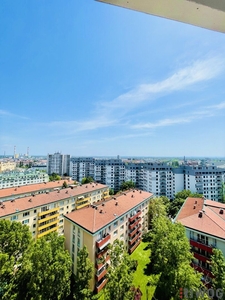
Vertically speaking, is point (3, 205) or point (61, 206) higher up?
point (3, 205)

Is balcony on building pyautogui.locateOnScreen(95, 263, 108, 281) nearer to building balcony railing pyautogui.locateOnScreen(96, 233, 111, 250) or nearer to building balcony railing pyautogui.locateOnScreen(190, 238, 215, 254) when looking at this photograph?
building balcony railing pyautogui.locateOnScreen(96, 233, 111, 250)

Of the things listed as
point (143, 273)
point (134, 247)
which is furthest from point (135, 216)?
point (143, 273)

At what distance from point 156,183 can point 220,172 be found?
31.1ft

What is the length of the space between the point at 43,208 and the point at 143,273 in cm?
784

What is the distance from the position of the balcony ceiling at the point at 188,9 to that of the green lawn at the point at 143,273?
793 cm

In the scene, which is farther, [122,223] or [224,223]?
[122,223]

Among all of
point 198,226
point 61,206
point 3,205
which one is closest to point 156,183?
point 61,206

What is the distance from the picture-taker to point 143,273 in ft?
30.2

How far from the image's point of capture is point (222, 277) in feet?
16.8

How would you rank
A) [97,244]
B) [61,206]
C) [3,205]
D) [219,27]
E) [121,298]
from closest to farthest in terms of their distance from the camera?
1. [219,27]
2. [121,298]
3. [97,244]
4. [3,205]
5. [61,206]

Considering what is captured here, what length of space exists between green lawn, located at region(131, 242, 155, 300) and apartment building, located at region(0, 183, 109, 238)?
19.5 feet

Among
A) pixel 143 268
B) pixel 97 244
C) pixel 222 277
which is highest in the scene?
pixel 222 277

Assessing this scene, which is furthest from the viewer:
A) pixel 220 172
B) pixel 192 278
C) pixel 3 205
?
pixel 220 172

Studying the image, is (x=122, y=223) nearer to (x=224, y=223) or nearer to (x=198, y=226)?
(x=198, y=226)
